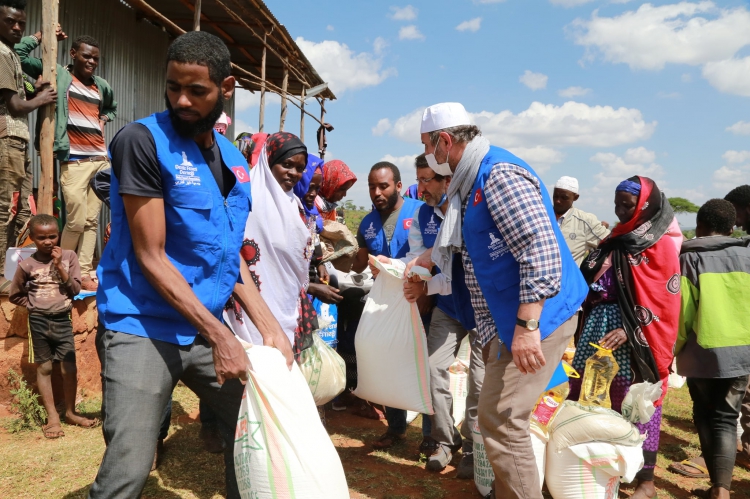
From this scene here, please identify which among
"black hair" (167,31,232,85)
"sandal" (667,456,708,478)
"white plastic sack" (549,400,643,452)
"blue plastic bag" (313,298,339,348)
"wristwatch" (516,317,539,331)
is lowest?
"sandal" (667,456,708,478)

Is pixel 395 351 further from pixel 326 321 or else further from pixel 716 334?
pixel 716 334

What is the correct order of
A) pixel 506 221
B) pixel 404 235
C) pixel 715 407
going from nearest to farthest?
pixel 506 221, pixel 715 407, pixel 404 235

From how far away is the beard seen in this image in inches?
78.5

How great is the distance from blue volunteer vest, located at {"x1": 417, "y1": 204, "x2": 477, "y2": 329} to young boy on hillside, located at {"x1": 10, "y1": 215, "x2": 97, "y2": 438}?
2616 mm

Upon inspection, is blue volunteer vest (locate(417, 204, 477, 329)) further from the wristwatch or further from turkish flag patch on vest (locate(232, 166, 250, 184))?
turkish flag patch on vest (locate(232, 166, 250, 184))

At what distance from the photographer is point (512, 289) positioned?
2.42 meters

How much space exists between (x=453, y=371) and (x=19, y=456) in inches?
124

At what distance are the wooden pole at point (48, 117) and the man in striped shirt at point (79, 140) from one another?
0.41m

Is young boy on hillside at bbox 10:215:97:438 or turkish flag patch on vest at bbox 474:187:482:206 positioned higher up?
turkish flag patch on vest at bbox 474:187:482:206

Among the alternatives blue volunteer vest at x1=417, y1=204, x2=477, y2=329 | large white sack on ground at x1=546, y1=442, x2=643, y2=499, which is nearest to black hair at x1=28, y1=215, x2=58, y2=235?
blue volunteer vest at x1=417, y1=204, x2=477, y2=329

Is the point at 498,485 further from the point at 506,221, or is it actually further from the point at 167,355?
the point at 167,355

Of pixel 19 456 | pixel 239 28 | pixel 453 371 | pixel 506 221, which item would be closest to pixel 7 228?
pixel 19 456

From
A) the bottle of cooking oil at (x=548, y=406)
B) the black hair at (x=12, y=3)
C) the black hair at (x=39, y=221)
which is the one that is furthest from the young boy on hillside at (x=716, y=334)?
the black hair at (x=12, y=3)

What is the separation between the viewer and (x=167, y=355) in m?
1.98
